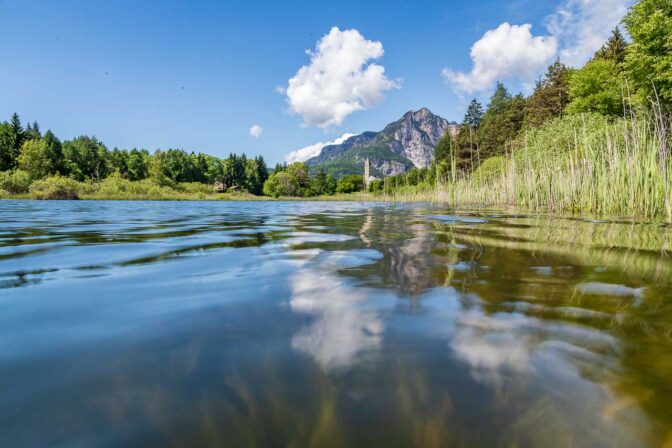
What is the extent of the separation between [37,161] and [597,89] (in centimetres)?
8369

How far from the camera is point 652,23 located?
2042 centimetres

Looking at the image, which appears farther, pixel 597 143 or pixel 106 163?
pixel 106 163

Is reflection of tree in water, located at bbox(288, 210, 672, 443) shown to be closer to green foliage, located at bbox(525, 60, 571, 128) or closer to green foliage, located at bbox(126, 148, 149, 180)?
green foliage, located at bbox(525, 60, 571, 128)

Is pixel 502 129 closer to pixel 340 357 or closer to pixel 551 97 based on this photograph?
pixel 551 97

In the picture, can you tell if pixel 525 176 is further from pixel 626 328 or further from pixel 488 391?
pixel 488 391

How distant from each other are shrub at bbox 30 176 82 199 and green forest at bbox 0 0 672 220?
0.19m

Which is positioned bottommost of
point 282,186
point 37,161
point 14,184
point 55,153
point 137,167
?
point 282,186

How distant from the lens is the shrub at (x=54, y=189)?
125 ft

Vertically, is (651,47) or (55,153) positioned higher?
(55,153)

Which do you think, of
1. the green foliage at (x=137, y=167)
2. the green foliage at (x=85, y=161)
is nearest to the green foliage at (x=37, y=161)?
the green foliage at (x=85, y=161)

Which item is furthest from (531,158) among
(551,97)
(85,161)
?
(85,161)

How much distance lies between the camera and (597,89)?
33.3 meters

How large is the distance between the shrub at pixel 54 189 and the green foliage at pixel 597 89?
182 feet

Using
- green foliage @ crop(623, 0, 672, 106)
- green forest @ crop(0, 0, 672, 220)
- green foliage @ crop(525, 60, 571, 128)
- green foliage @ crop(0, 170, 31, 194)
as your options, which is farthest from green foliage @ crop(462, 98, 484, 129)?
green foliage @ crop(0, 170, 31, 194)
